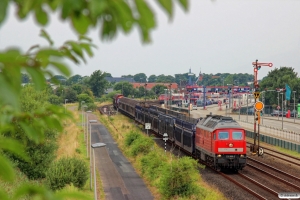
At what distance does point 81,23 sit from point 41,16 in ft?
0.72

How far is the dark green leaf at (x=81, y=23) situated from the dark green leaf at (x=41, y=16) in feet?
0.58

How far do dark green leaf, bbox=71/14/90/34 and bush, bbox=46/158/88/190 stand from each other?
23412 millimetres

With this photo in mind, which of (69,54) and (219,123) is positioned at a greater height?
(69,54)

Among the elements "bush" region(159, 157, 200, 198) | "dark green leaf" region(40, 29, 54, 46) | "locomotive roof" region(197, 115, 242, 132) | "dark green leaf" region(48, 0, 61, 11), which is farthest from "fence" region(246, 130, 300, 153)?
"dark green leaf" region(48, 0, 61, 11)

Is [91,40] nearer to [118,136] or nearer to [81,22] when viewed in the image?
[81,22]

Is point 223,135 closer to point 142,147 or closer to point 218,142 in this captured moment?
point 218,142

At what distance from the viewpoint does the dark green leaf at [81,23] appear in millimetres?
2046

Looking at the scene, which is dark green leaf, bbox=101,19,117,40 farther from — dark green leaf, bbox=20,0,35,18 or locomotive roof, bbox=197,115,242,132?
locomotive roof, bbox=197,115,242,132

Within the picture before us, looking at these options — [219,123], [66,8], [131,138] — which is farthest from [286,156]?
[66,8]

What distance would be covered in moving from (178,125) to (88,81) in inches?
4078

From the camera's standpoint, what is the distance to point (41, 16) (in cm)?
216

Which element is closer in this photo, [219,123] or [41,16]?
[41,16]

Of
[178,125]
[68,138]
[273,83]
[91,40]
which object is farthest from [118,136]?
[273,83]

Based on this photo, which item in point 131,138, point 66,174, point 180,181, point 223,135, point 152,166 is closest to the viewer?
point 180,181
